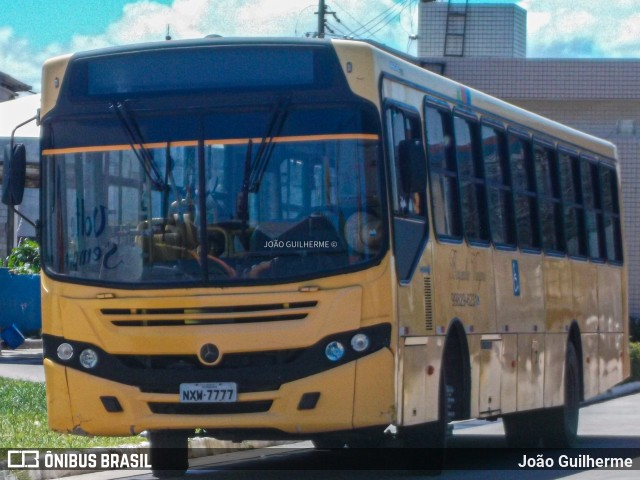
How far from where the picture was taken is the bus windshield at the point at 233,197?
31.9 ft

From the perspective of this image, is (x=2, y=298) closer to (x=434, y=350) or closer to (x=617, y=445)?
(x=617, y=445)

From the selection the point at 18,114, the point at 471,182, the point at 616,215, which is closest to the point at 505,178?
the point at 471,182

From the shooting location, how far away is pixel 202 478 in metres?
11.4

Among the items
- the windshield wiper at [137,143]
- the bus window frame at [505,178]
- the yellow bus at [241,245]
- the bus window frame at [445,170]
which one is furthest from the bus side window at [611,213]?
the windshield wiper at [137,143]

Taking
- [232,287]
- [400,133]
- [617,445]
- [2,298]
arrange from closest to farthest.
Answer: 1. [232,287]
2. [400,133]
3. [617,445]
4. [2,298]

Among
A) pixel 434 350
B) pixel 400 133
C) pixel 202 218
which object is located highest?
pixel 400 133

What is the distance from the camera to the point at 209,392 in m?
9.70

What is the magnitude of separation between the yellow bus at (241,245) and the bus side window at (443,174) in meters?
0.19

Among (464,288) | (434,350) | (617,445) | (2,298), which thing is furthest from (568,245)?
(2,298)

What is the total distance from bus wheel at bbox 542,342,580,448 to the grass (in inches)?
164

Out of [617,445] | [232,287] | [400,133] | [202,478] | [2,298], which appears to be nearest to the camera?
[232,287]

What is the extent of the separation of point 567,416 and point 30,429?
214 inches

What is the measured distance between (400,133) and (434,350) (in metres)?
1.67

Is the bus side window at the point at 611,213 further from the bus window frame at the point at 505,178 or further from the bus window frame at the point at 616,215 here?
the bus window frame at the point at 505,178
